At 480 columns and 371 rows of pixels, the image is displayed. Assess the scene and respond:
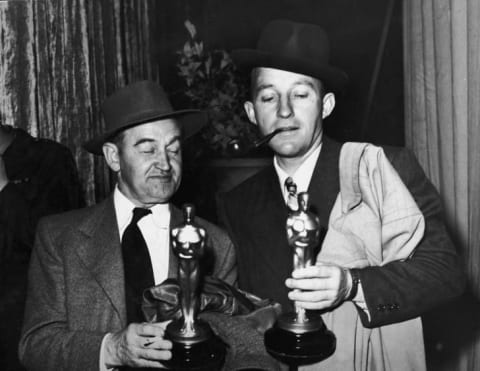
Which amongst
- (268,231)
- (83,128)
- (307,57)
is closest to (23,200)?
(83,128)

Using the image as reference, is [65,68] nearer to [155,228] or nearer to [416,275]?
[155,228]

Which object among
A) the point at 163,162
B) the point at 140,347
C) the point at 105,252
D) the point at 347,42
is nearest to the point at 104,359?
the point at 140,347

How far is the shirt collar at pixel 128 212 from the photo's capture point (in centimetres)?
168

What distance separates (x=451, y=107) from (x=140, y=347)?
5.82 feet

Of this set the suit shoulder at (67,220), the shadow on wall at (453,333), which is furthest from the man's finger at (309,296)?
the shadow on wall at (453,333)

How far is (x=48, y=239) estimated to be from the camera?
1.68 meters

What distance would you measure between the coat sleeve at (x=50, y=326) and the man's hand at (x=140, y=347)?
2.5 inches

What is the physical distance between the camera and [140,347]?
1.32 metres

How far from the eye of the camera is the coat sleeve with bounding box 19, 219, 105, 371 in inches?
58.7

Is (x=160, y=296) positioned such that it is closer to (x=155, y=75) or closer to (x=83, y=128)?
(x=83, y=128)

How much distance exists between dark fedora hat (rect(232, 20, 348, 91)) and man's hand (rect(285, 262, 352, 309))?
0.58 metres

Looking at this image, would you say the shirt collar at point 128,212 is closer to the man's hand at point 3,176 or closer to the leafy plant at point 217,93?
the man's hand at point 3,176

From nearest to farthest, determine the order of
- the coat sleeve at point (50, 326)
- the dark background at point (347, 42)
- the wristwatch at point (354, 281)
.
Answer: the wristwatch at point (354, 281)
the coat sleeve at point (50, 326)
the dark background at point (347, 42)

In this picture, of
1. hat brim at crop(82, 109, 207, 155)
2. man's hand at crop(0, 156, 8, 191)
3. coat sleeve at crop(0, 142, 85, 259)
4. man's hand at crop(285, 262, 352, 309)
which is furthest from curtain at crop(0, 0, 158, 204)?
man's hand at crop(285, 262, 352, 309)
